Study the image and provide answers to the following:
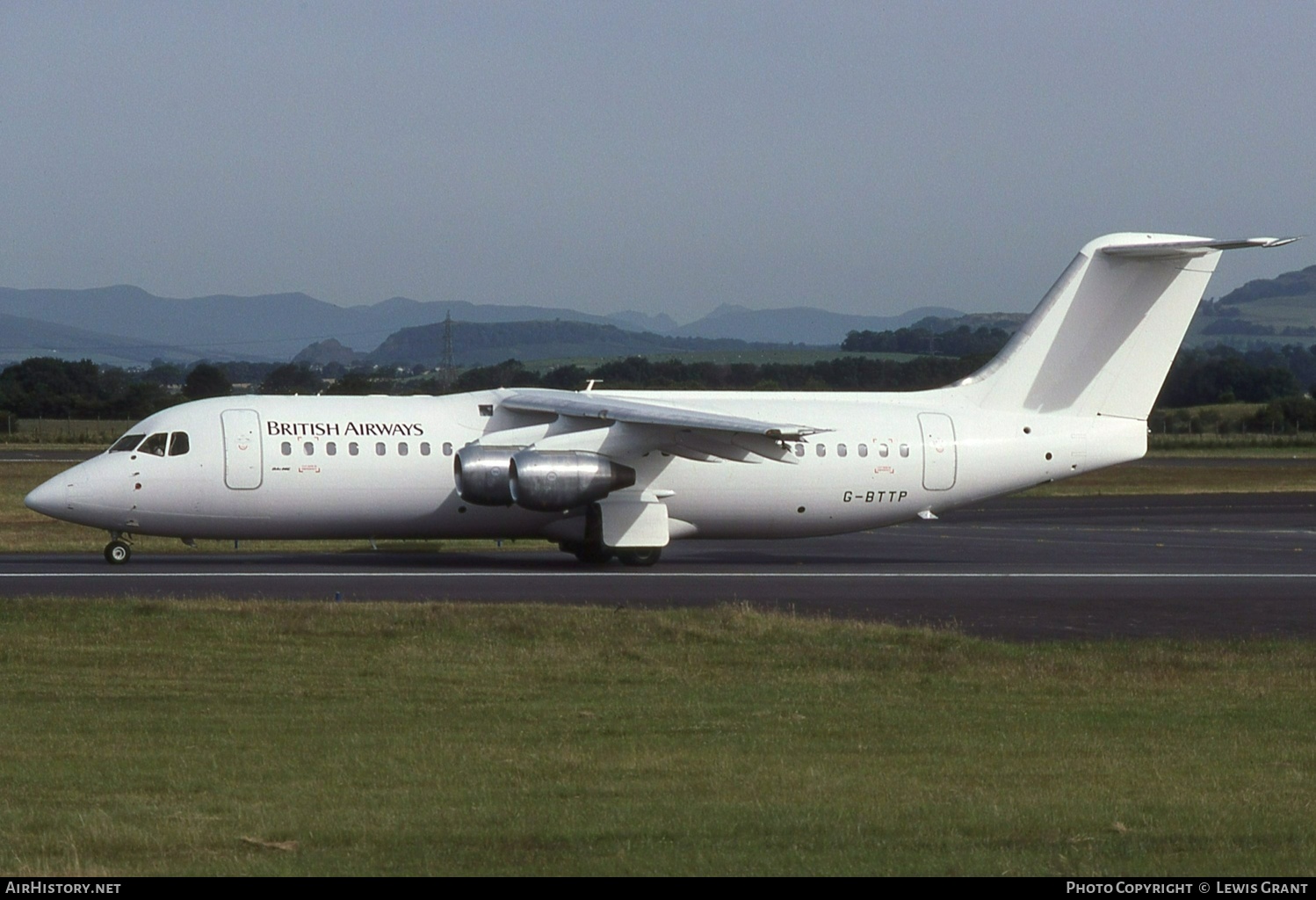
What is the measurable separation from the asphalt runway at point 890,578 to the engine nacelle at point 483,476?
50.2 inches

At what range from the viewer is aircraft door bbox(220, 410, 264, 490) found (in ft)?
88.1

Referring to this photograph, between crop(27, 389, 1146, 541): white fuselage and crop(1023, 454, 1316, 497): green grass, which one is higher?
crop(27, 389, 1146, 541): white fuselage

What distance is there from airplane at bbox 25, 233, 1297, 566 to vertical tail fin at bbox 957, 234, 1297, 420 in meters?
0.03

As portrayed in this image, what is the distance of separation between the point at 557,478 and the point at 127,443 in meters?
7.59

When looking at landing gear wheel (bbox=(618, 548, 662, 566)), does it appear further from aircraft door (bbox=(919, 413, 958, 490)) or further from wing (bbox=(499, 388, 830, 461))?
aircraft door (bbox=(919, 413, 958, 490))

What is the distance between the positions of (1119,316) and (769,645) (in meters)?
15.3

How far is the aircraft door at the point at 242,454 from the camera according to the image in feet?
88.1

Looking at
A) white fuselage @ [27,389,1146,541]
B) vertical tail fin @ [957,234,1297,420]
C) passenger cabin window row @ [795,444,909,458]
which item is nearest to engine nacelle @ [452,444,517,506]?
white fuselage @ [27,389,1146,541]

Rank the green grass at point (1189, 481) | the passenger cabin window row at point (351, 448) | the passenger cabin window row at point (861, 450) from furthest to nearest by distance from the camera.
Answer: the green grass at point (1189, 481)
the passenger cabin window row at point (861, 450)
the passenger cabin window row at point (351, 448)

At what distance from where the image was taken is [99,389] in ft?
302

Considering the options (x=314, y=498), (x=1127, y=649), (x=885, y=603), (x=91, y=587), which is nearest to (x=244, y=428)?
(x=314, y=498)

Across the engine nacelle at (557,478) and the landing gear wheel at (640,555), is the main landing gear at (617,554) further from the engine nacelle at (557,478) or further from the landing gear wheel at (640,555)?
the engine nacelle at (557,478)

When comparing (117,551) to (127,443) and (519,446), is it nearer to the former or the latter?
(127,443)

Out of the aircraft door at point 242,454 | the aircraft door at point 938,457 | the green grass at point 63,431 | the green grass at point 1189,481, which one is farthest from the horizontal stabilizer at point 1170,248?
the green grass at point 63,431
